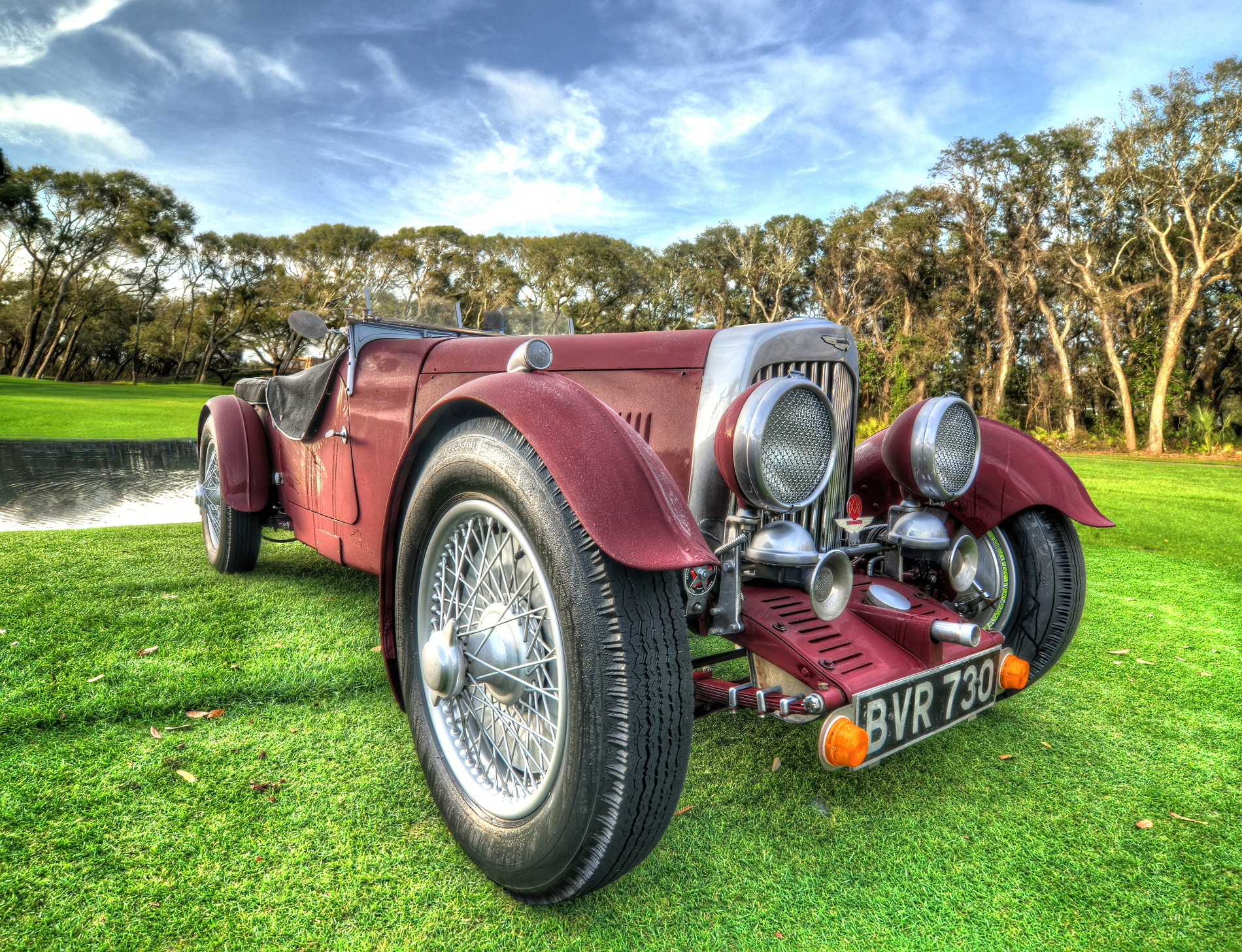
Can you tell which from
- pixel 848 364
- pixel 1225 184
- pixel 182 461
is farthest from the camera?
pixel 1225 184

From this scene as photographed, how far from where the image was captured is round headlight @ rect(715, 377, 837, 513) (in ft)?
6.05

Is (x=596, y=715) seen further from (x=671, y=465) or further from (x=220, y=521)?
(x=220, y=521)

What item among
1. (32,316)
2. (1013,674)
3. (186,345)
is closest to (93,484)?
(1013,674)

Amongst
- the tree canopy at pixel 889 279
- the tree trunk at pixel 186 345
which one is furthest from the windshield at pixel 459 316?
the tree trunk at pixel 186 345

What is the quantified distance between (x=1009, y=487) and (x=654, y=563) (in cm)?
188

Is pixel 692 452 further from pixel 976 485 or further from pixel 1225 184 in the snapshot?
pixel 1225 184

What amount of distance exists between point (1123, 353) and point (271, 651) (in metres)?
27.9

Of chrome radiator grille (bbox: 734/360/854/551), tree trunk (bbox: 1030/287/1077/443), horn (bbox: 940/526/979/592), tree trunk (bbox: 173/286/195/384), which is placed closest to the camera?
chrome radiator grille (bbox: 734/360/854/551)

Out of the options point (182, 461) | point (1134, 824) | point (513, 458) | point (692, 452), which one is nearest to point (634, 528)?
point (513, 458)

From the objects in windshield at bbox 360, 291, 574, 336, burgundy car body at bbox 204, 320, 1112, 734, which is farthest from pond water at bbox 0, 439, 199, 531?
burgundy car body at bbox 204, 320, 1112, 734

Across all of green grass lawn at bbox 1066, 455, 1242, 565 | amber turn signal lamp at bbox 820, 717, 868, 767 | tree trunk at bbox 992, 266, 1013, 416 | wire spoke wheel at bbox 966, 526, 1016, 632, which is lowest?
green grass lawn at bbox 1066, 455, 1242, 565

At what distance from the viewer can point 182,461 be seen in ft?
33.1

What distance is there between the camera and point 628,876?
170 cm

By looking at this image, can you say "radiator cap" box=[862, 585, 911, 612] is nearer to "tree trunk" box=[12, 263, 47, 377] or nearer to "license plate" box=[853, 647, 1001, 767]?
"license plate" box=[853, 647, 1001, 767]
